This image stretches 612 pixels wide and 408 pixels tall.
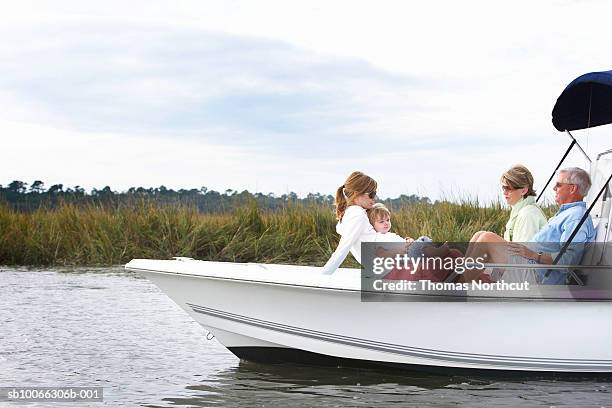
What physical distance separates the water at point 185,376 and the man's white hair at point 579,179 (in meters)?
1.27

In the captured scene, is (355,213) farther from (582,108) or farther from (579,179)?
(582,108)

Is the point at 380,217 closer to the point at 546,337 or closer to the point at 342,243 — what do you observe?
the point at 342,243

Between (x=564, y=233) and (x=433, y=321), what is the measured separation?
39.8 inches

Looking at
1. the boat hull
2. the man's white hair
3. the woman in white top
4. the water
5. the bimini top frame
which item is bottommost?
the water

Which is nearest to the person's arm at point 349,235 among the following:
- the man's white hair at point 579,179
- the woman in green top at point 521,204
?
the woman in green top at point 521,204

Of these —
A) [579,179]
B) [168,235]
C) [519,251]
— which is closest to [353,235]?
[519,251]

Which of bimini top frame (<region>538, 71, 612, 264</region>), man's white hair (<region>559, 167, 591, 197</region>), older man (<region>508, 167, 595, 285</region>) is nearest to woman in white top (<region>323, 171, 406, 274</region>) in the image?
older man (<region>508, 167, 595, 285</region>)

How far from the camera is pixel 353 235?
6.04 metres

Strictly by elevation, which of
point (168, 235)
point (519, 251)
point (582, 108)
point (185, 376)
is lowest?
point (185, 376)

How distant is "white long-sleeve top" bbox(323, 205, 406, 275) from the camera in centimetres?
598

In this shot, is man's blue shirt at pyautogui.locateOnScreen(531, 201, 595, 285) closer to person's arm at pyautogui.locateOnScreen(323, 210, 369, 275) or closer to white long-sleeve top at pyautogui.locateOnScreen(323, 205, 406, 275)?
white long-sleeve top at pyautogui.locateOnScreen(323, 205, 406, 275)

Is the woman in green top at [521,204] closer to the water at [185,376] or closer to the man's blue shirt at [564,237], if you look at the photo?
the man's blue shirt at [564,237]

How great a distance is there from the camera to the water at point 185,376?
18.6 ft

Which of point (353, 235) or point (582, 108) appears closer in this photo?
point (353, 235)
